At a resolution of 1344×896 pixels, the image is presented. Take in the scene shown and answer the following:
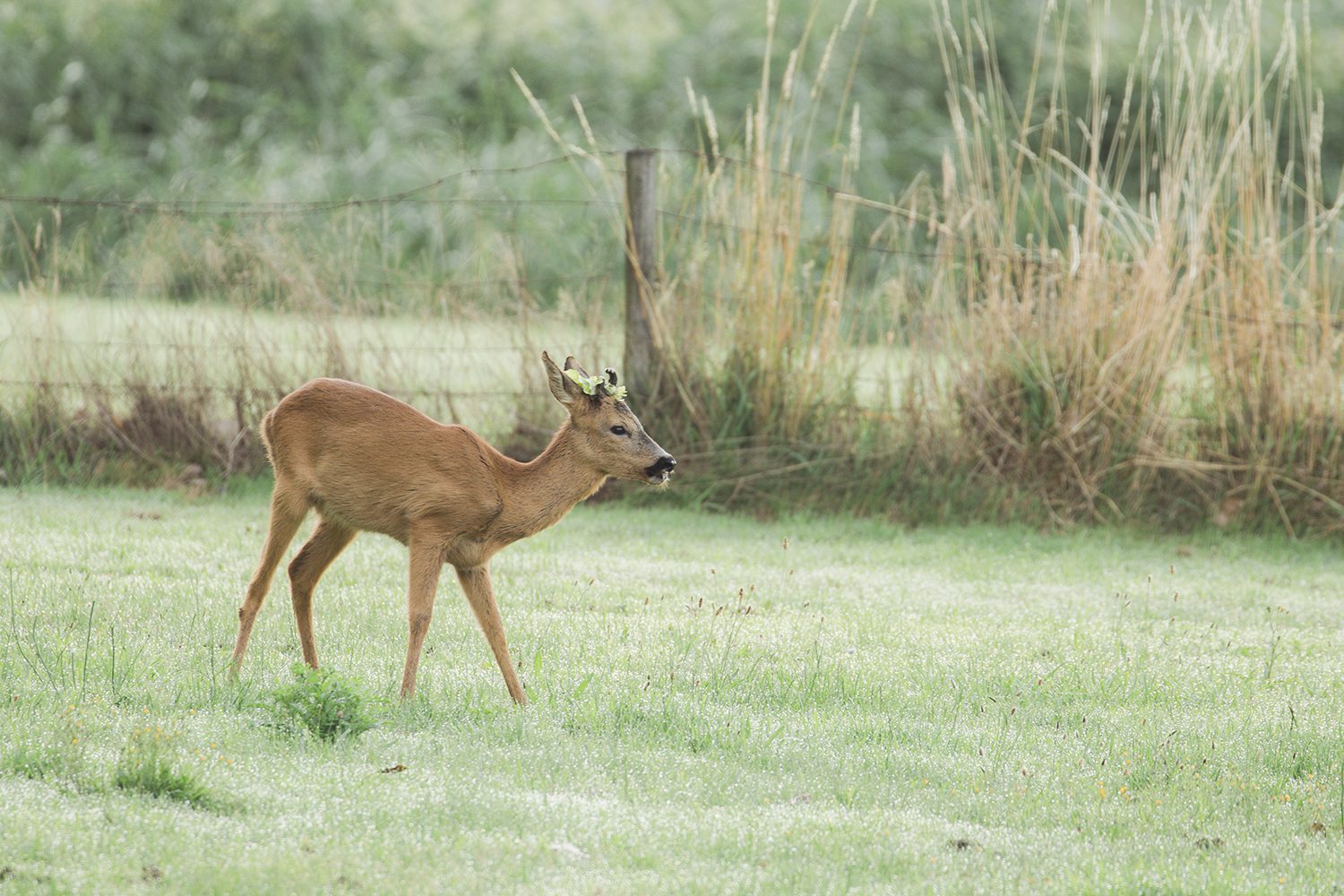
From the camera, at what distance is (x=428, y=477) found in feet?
16.4

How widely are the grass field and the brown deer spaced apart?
12.2 inches

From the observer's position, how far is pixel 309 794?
3.89 meters

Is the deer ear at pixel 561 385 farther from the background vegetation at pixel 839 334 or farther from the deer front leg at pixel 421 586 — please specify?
the background vegetation at pixel 839 334

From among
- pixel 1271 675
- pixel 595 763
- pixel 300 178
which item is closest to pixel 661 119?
pixel 300 178

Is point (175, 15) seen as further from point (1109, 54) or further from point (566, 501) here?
point (566, 501)

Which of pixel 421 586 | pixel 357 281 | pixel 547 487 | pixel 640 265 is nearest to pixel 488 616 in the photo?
pixel 421 586

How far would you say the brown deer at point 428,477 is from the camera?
16.4 feet

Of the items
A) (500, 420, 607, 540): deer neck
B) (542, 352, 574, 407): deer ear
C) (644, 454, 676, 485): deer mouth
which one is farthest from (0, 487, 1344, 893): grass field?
(542, 352, 574, 407): deer ear

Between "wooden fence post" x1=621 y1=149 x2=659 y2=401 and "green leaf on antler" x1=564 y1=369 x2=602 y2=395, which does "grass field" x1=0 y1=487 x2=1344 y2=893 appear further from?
"wooden fence post" x1=621 y1=149 x2=659 y2=401

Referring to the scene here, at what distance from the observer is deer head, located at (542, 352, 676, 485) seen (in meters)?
5.11

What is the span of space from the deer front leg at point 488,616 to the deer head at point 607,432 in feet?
1.62

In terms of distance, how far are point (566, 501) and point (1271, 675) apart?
102 inches

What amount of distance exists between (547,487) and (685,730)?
0.91m

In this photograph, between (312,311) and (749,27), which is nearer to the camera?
(312,311)
